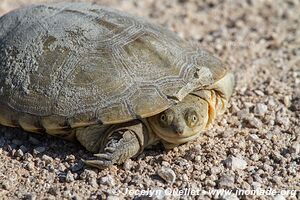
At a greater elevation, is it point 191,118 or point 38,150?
point 191,118

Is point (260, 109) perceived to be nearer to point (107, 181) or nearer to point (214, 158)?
point (214, 158)

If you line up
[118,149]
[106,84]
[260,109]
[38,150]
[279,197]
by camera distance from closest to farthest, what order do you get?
[279,197]
[118,149]
[106,84]
[38,150]
[260,109]

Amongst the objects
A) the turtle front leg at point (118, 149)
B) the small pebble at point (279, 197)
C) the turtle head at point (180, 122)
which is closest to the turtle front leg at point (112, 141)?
the turtle front leg at point (118, 149)

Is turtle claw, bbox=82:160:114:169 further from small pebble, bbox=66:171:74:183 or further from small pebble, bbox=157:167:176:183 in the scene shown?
small pebble, bbox=157:167:176:183

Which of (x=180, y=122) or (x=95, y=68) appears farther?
(x=95, y=68)

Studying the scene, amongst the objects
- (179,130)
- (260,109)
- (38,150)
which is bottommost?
(38,150)

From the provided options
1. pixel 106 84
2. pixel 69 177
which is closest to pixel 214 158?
pixel 106 84

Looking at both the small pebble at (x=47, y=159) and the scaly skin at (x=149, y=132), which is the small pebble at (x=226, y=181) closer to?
the scaly skin at (x=149, y=132)

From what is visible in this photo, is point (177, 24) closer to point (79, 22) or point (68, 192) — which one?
point (79, 22)

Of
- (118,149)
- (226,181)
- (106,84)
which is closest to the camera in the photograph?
(226,181)
